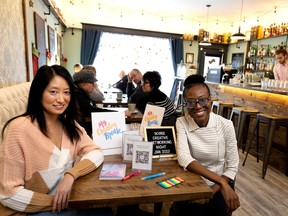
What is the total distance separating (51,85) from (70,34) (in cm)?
586

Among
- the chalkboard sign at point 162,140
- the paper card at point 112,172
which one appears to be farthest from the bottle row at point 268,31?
the paper card at point 112,172

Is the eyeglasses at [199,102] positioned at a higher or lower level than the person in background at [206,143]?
higher

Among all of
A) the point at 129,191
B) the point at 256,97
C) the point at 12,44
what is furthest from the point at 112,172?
the point at 256,97

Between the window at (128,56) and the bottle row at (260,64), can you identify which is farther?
the window at (128,56)

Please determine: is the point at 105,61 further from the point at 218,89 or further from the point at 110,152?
the point at 110,152

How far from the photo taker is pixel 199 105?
4.55 ft

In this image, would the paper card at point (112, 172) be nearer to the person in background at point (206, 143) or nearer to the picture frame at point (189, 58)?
the person in background at point (206, 143)

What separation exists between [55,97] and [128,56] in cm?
609

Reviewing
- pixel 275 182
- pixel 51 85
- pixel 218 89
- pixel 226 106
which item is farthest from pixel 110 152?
pixel 218 89

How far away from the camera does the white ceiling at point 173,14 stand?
556cm

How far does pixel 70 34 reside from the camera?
20.8 ft

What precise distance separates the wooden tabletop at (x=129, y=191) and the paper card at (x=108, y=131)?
240 millimetres

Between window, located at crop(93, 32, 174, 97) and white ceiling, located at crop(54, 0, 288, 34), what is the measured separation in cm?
42

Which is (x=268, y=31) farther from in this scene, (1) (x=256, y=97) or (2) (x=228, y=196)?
(2) (x=228, y=196)
